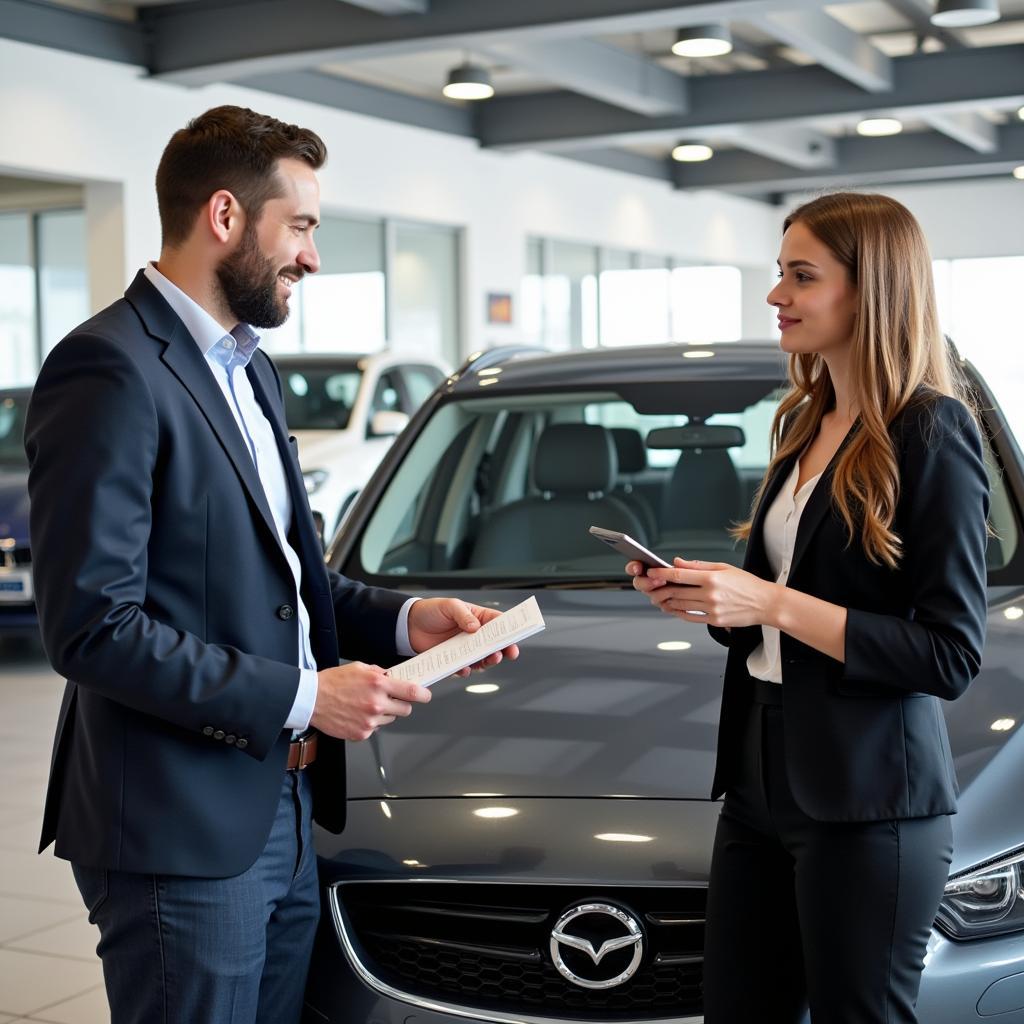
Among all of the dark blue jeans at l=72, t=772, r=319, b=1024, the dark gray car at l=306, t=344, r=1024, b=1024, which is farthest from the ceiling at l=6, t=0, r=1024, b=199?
the dark blue jeans at l=72, t=772, r=319, b=1024

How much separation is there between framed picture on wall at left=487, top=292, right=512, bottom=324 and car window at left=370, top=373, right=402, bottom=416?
659 centimetres

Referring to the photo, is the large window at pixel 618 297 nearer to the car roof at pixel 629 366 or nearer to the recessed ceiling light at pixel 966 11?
the recessed ceiling light at pixel 966 11

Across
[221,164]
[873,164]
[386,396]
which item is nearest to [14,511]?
[386,396]

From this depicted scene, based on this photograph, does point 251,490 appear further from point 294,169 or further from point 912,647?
point 912,647

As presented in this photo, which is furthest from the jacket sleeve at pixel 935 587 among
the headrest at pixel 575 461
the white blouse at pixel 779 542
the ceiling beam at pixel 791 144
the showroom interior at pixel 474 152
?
the ceiling beam at pixel 791 144

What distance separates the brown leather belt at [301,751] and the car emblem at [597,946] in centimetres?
42

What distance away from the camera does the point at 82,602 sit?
1595 millimetres

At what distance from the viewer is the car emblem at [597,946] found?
6.60 ft

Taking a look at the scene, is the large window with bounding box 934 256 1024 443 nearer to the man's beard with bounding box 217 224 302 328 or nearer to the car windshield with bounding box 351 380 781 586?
the car windshield with bounding box 351 380 781 586

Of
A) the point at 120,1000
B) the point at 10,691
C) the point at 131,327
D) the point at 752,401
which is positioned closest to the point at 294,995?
the point at 120,1000

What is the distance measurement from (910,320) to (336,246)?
489 inches

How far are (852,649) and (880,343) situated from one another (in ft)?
1.21

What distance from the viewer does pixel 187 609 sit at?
171 cm

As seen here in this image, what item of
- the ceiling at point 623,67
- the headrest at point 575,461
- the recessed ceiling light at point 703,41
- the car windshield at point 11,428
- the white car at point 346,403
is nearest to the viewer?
the headrest at point 575,461
